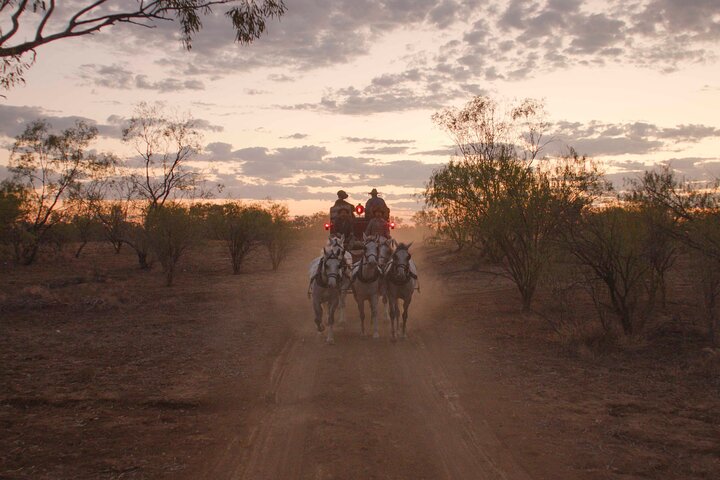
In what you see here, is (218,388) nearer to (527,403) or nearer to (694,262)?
(527,403)

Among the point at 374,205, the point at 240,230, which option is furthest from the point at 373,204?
the point at 240,230

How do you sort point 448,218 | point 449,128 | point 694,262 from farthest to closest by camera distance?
point 449,128 < point 448,218 < point 694,262

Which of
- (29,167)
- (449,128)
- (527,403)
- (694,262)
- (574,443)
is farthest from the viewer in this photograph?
(29,167)

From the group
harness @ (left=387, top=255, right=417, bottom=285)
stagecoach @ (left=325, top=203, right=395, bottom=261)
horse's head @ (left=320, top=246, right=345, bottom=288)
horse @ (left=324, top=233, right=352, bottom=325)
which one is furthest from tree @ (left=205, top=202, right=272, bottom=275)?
harness @ (left=387, top=255, right=417, bottom=285)

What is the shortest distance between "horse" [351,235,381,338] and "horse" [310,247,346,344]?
0.45 metres

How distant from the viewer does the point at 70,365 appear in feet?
34.7

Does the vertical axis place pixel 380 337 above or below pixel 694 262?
below

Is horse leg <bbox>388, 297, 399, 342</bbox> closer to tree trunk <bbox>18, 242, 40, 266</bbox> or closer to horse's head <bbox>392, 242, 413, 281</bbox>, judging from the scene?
horse's head <bbox>392, 242, 413, 281</bbox>

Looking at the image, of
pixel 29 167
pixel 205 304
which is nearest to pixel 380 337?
pixel 205 304

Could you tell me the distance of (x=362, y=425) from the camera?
23.1ft

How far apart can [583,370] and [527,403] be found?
2.35 m

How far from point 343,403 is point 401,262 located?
459cm

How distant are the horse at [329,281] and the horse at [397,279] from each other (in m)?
1.12

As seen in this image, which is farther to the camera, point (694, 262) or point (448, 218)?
point (448, 218)
